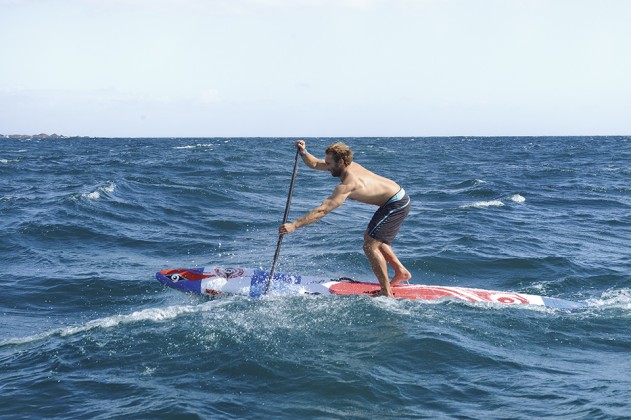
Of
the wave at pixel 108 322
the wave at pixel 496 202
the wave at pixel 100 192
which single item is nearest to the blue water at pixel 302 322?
the wave at pixel 108 322

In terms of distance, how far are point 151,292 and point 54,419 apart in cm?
518

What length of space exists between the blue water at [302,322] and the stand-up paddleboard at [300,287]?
1.02ft

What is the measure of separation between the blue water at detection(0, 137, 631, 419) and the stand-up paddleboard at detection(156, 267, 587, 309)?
1.02 ft

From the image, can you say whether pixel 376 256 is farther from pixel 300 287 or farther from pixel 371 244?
pixel 300 287

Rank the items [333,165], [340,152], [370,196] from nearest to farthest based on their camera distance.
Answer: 1. [340,152]
2. [333,165]
3. [370,196]

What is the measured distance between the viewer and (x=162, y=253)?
13469 mm

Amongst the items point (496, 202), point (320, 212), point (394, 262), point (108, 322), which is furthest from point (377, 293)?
point (496, 202)

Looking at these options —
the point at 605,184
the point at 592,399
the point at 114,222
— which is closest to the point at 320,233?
the point at 114,222

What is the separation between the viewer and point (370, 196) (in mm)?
8578

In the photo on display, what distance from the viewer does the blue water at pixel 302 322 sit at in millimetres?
5680

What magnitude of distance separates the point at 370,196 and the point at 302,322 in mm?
2023

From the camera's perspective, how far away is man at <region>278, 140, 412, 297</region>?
8078 millimetres

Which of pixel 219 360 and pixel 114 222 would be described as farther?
pixel 114 222

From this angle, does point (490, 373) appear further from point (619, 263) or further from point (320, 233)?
point (320, 233)
